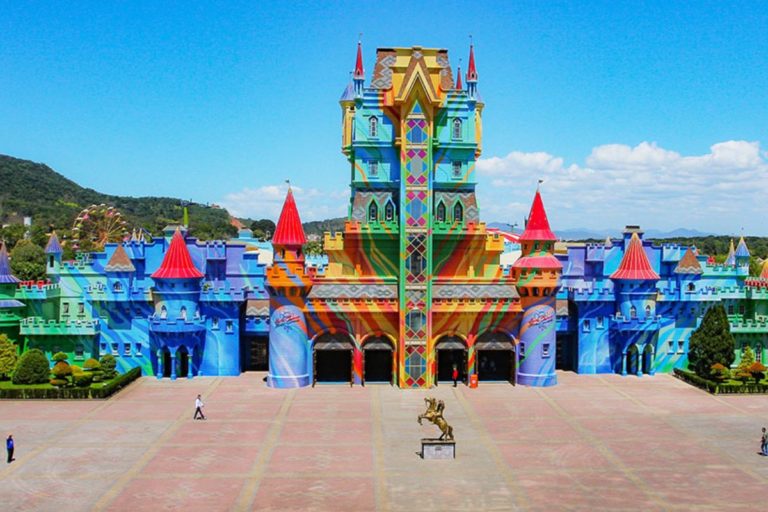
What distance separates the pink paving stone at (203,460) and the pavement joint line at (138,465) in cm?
36

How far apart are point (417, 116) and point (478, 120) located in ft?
30.8

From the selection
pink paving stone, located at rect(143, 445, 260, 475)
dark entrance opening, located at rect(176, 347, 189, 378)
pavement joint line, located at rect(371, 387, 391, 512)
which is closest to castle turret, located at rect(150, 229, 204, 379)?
dark entrance opening, located at rect(176, 347, 189, 378)

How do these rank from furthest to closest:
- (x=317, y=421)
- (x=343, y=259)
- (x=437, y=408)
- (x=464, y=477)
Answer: (x=343, y=259)
(x=317, y=421)
(x=437, y=408)
(x=464, y=477)

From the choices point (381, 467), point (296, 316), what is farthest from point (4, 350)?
point (381, 467)

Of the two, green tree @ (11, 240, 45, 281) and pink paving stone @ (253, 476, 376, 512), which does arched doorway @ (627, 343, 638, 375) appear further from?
green tree @ (11, 240, 45, 281)

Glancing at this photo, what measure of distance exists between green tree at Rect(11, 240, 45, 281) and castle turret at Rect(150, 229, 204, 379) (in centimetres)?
4564

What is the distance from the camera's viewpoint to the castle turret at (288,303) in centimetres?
5453

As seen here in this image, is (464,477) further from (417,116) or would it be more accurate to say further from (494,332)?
(417,116)

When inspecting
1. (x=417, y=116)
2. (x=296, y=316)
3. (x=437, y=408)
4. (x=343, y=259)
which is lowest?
(x=437, y=408)

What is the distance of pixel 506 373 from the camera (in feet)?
193

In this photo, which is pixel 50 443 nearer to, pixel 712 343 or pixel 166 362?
pixel 166 362

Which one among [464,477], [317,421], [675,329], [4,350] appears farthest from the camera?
[675,329]

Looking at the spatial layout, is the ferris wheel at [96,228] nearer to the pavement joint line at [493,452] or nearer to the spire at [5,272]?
the spire at [5,272]

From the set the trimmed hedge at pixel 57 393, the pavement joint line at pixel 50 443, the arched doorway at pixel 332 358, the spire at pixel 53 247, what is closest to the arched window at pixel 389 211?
the arched doorway at pixel 332 358
